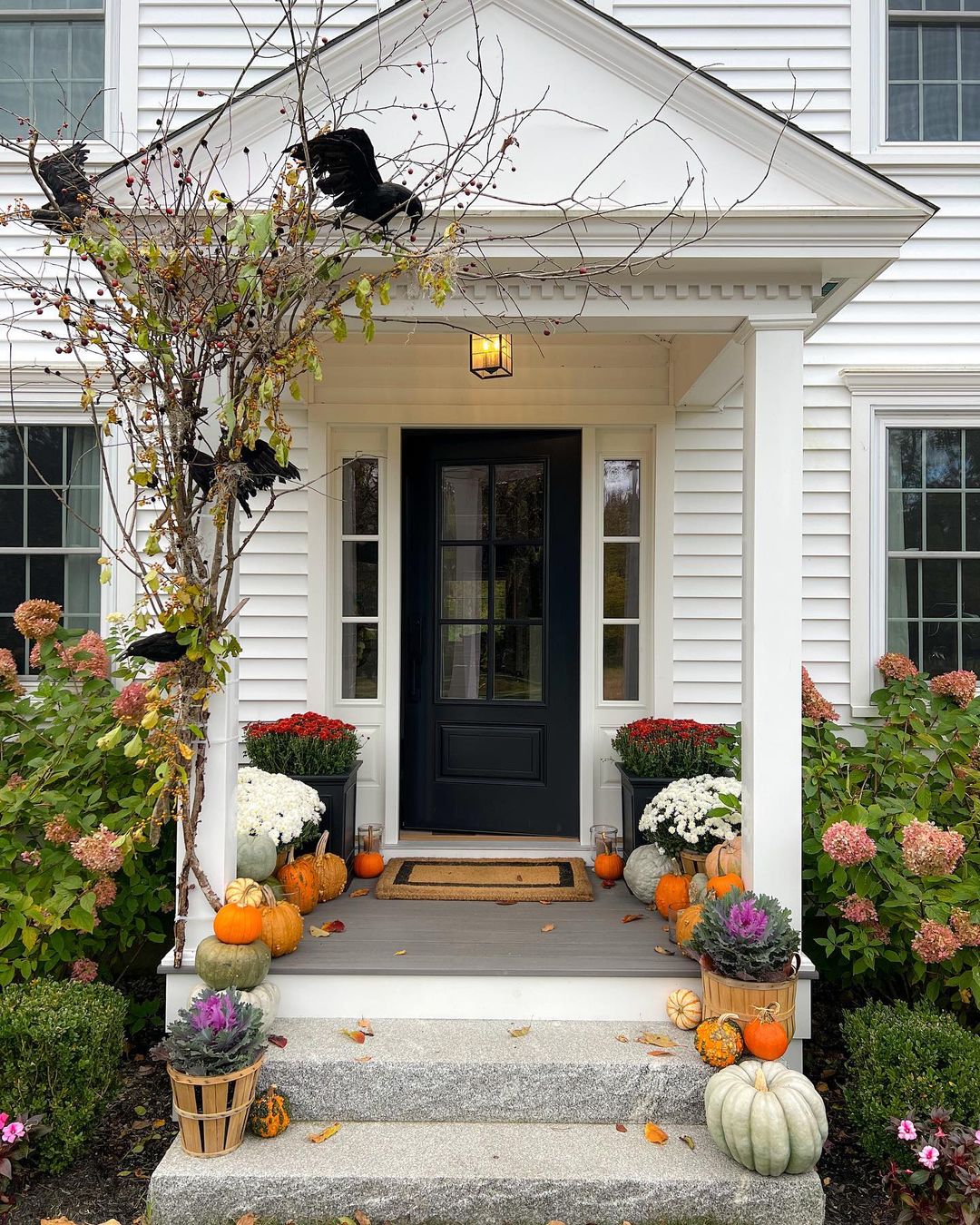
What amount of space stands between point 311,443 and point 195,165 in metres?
1.67

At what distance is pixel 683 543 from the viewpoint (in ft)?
14.4

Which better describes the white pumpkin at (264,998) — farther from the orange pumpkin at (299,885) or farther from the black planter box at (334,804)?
the black planter box at (334,804)

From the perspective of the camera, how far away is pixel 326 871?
3.61 m

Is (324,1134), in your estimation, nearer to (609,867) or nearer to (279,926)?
(279,926)

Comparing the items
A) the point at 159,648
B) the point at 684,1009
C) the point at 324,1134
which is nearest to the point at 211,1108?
the point at 324,1134

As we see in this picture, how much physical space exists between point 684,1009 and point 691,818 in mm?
910

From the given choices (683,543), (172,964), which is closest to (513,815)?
(683,543)

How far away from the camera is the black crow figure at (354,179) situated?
238cm

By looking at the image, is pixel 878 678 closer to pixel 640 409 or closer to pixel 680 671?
pixel 680 671

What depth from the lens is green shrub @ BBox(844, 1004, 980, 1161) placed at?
252cm

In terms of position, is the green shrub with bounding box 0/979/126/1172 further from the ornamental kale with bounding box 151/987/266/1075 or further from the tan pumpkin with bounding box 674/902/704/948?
the tan pumpkin with bounding box 674/902/704/948

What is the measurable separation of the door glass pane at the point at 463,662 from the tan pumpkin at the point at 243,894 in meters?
1.84

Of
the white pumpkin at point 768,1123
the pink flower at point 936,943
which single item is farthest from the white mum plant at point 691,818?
the white pumpkin at point 768,1123

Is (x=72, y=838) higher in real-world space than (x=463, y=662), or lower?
lower
